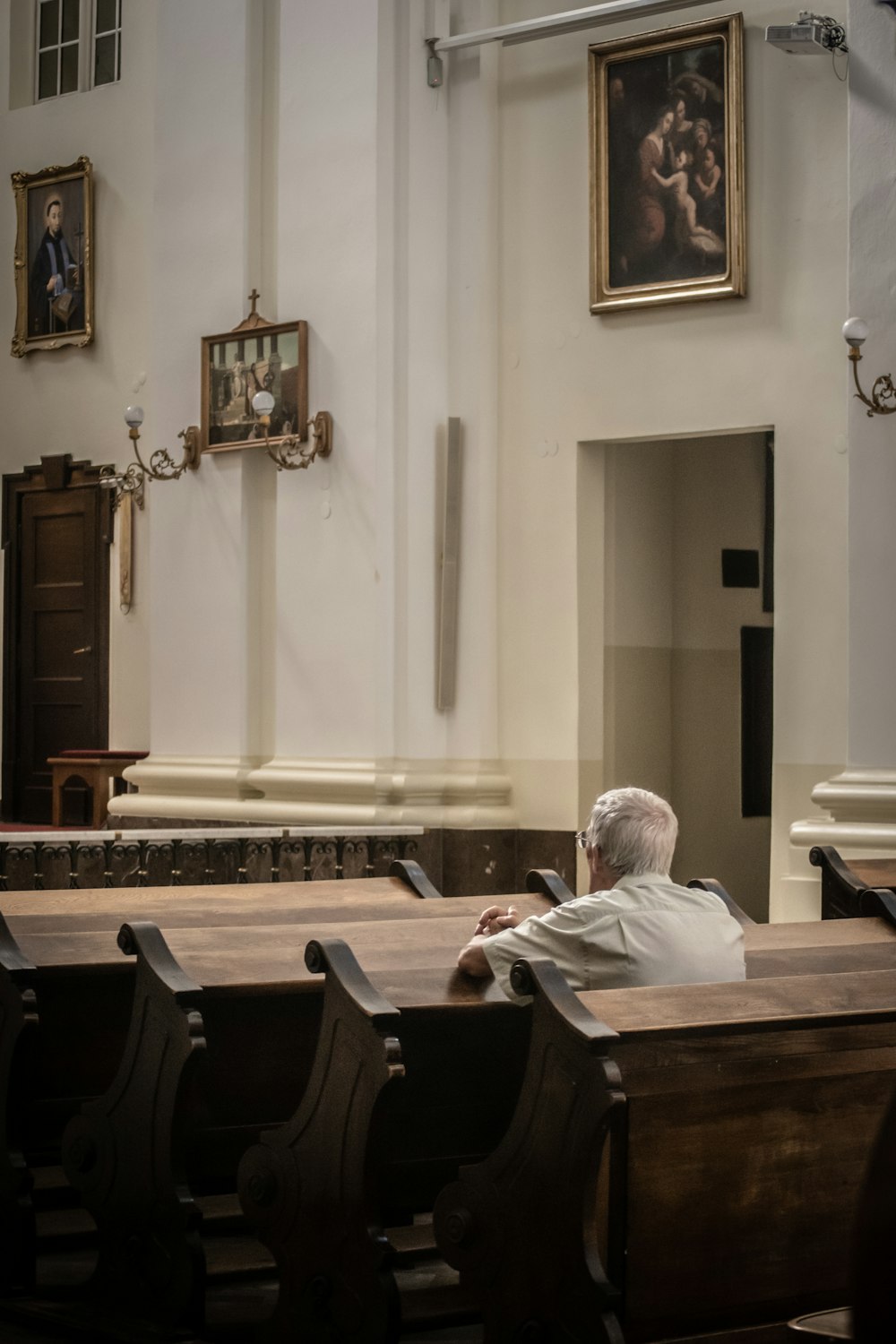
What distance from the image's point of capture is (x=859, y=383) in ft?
26.4

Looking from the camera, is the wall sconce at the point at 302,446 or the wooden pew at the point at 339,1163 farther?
the wall sconce at the point at 302,446

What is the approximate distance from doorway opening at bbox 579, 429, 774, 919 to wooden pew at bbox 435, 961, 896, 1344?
21.1 feet

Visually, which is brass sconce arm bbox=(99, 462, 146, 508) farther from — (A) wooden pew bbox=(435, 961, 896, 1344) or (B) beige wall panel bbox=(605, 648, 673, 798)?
(A) wooden pew bbox=(435, 961, 896, 1344)

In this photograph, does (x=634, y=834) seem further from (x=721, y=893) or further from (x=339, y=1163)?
(x=721, y=893)

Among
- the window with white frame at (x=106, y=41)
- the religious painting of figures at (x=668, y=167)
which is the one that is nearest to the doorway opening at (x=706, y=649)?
the religious painting of figures at (x=668, y=167)

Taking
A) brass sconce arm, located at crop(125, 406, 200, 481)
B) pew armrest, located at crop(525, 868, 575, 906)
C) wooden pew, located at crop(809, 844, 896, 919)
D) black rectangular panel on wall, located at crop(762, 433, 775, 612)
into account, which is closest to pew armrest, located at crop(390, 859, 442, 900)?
pew armrest, located at crop(525, 868, 575, 906)

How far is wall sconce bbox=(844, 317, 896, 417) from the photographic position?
7.57 m

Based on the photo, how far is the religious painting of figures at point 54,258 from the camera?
38.1 ft

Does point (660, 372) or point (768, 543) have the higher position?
point (660, 372)

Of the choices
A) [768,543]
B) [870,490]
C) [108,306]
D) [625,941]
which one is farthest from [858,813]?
[108,306]

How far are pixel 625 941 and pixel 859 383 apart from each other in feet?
16.6

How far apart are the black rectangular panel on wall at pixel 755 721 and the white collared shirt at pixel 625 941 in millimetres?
6422

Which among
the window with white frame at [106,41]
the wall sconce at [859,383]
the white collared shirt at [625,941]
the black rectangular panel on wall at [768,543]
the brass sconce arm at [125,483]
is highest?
the window with white frame at [106,41]

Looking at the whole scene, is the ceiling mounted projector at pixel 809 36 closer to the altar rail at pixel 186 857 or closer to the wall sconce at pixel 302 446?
the wall sconce at pixel 302 446
